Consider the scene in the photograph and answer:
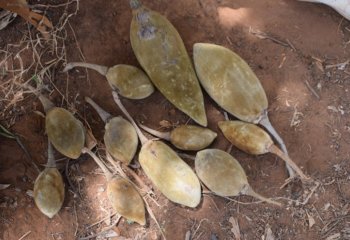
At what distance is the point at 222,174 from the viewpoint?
1878 millimetres

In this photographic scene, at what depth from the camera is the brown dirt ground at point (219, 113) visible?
1.93 metres

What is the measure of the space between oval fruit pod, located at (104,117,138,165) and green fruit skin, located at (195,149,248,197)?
0.25 m

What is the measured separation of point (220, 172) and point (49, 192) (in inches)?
25.3

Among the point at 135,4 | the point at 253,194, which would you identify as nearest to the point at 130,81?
the point at 135,4

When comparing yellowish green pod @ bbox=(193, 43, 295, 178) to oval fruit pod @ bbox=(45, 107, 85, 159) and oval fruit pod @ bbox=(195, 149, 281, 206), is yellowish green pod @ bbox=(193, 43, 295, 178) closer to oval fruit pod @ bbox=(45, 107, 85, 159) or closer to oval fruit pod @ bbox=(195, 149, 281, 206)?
oval fruit pod @ bbox=(195, 149, 281, 206)

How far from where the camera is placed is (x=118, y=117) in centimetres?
200

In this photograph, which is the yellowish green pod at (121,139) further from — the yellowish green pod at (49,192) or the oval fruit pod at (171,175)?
the yellowish green pod at (49,192)

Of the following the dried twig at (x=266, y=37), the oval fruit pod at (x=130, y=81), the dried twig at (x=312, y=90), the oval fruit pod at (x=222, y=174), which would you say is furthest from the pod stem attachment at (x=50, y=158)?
the dried twig at (x=312, y=90)

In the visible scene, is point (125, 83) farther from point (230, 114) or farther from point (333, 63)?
point (333, 63)

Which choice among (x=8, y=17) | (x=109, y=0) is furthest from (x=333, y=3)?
(x=8, y=17)

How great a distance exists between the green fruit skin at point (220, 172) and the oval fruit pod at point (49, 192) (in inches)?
20.9

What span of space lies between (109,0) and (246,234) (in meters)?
1.08

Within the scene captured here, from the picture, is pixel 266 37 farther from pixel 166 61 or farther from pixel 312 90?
pixel 166 61

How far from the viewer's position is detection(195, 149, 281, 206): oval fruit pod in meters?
1.87
